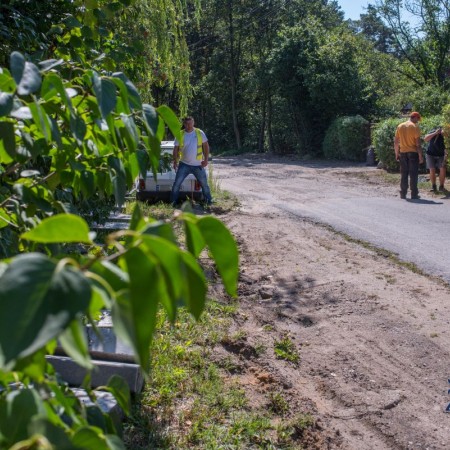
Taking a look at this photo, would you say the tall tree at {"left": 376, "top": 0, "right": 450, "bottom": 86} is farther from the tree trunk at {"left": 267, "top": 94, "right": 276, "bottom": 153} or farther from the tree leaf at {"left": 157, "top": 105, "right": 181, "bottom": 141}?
the tree leaf at {"left": 157, "top": 105, "right": 181, "bottom": 141}

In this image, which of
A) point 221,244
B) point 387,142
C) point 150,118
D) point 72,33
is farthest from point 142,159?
point 387,142

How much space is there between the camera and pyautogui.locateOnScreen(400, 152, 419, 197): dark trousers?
1550 cm

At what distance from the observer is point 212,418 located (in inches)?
166

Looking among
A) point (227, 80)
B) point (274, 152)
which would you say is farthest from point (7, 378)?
point (227, 80)

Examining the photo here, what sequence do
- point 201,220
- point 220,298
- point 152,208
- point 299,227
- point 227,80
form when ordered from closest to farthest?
point 201,220
point 220,298
point 299,227
point 152,208
point 227,80

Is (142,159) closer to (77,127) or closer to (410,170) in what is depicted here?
(77,127)

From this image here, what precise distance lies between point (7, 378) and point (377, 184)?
18.6 metres

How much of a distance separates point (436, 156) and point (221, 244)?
16.3 meters

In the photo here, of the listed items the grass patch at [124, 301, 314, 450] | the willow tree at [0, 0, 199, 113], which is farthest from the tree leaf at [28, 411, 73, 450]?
the grass patch at [124, 301, 314, 450]

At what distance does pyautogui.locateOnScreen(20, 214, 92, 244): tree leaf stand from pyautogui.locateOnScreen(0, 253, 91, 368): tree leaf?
13 centimetres

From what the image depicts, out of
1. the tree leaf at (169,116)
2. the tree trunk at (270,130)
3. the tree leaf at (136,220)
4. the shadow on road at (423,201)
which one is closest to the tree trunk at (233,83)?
the tree trunk at (270,130)

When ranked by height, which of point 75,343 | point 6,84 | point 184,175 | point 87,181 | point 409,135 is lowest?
point 184,175

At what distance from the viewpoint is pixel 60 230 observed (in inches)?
39.4

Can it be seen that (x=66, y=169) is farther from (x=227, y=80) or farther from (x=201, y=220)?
(x=227, y=80)
